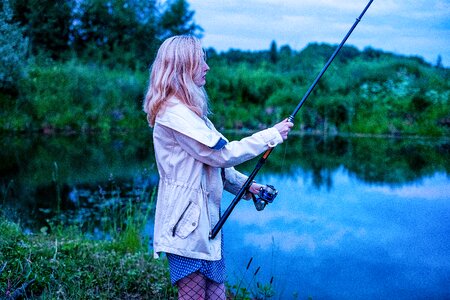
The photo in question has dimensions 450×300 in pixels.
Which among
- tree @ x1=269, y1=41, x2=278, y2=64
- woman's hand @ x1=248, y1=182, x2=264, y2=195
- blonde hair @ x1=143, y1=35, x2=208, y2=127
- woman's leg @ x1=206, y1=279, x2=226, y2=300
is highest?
tree @ x1=269, y1=41, x2=278, y2=64

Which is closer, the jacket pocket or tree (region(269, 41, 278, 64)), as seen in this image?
the jacket pocket

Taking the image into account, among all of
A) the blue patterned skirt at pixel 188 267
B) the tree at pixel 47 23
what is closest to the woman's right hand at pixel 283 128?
the blue patterned skirt at pixel 188 267

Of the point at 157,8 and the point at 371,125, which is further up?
the point at 157,8

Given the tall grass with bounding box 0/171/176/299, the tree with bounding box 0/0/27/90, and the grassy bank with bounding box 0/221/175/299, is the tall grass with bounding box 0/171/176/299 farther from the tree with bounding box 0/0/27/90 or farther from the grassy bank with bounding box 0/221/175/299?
the tree with bounding box 0/0/27/90

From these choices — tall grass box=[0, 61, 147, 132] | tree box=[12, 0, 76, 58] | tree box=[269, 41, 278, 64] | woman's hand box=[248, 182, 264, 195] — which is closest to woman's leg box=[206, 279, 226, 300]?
woman's hand box=[248, 182, 264, 195]

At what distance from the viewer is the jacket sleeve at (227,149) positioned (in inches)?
81.0

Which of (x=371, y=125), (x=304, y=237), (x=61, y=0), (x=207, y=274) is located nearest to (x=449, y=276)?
(x=304, y=237)

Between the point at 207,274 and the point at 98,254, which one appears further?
the point at 98,254

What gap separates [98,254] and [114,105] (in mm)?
11081

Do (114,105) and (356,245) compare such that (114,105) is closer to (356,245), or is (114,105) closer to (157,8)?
(157,8)

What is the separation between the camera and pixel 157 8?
1948 cm

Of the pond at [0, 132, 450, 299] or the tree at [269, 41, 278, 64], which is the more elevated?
the tree at [269, 41, 278, 64]

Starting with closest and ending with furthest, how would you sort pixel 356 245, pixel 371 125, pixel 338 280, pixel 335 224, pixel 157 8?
pixel 338 280 < pixel 356 245 < pixel 335 224 < pixel 371 125 < pixel 157 8

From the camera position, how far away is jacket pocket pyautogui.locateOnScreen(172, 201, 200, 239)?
2066 mm
